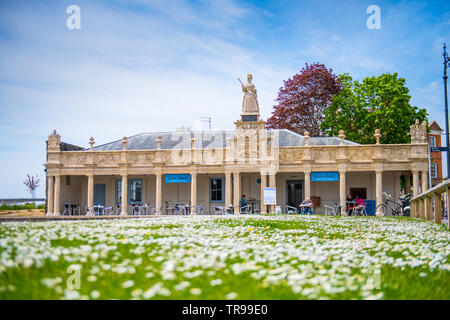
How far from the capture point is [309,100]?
1533 inches

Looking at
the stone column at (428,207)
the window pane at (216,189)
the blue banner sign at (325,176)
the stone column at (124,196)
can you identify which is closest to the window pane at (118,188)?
the stone column at (124,196)

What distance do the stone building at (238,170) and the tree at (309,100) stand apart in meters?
6.78

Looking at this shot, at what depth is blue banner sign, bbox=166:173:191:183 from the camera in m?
29.1

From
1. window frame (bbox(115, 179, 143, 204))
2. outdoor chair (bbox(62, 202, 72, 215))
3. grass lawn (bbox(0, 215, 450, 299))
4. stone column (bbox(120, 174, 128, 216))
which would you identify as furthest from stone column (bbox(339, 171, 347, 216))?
grass lawn (bbox(0, 215, 450, 299))

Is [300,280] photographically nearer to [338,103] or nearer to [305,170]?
[305,170]

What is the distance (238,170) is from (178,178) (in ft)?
14.4

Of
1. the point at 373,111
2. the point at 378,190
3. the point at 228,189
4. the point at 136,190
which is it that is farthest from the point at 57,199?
the point at 373,111

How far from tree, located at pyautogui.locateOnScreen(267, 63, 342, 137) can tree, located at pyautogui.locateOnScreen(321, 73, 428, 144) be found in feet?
7.05

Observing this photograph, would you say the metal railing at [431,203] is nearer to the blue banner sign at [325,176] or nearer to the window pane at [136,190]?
the blue banner sign at [325,176]

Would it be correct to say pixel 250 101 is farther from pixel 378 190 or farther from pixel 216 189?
pixel 378 190
